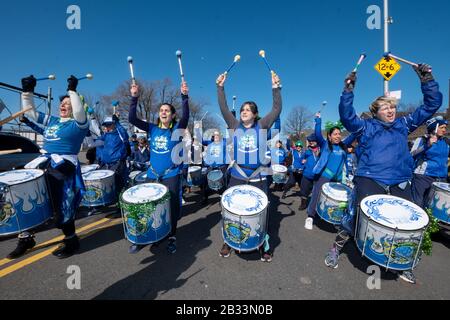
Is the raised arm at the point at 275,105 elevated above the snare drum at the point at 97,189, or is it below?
above

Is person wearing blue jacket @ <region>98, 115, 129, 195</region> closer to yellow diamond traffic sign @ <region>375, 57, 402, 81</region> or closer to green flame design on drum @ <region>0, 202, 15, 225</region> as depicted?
green flame design on drum @ <region>0, 202, 15, 225</region>

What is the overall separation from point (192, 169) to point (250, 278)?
4.27 metres

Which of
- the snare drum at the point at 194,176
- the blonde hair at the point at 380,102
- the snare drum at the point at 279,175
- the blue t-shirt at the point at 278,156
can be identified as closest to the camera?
the blonde hair at the point at 380,102

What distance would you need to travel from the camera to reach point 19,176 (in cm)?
292

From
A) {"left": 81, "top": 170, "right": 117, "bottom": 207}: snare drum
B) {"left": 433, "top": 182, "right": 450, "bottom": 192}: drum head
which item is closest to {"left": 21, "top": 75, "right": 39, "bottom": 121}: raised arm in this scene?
{"left": 81, "top": 170, "right": 117, "bottom": 207}: snare drum

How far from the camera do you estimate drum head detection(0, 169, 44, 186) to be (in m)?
2.76

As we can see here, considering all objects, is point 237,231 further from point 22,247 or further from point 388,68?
point 388,68

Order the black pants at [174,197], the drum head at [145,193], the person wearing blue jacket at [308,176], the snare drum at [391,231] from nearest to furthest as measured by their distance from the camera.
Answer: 1. the snare drum at [391,231]
2. the drum head at [145,193]
3. the black pants at [174,197]
4. the person wearing blue jacket at [308,176]

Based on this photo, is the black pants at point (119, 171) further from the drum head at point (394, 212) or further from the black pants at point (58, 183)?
the drum head at point (394, 212)

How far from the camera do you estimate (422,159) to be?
14.8 ft

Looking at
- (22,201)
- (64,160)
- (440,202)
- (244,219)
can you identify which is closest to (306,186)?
(440,202)

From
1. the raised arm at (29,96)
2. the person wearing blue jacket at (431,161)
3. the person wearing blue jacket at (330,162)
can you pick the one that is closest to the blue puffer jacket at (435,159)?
the person wearing blue jacket at (431,161)

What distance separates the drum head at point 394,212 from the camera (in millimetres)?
2302
